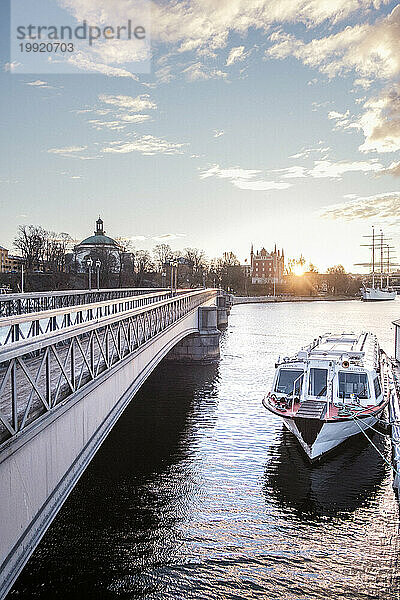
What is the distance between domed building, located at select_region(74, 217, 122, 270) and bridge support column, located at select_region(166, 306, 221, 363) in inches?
2495

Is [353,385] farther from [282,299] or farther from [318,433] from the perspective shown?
[282,299]

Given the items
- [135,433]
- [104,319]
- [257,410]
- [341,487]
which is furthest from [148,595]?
[257,410]

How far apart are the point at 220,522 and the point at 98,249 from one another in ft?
368

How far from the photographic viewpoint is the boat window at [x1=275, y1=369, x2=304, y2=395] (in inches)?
965

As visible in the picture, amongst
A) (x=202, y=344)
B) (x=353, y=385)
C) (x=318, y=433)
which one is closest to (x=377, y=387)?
(x=353, y=385)

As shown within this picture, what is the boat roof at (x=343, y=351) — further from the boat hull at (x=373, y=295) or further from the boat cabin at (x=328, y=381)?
the boat hull at (x=373, y=295)

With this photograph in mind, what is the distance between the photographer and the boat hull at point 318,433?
21.1 metres

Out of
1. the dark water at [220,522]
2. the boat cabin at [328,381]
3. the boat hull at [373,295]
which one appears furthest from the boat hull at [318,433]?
the boat hull at [373,295]

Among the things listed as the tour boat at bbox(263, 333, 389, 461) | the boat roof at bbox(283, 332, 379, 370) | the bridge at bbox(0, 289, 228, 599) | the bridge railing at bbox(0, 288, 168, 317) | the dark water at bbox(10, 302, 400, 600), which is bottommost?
the dark water at bbox(10, 302, 400, 600)

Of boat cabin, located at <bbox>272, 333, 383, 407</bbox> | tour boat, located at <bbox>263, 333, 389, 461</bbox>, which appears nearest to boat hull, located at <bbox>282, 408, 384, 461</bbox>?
tour boat, located at <bbox>263, 333, 389, 461</bbox>

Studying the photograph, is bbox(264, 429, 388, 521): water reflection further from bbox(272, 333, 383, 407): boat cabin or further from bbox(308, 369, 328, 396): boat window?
bbox(308, 369, 328, 396): boat window

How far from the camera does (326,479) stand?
1948cm

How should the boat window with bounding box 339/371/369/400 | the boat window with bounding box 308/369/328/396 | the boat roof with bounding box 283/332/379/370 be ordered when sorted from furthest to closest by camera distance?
the boat roof with bounding box 283/332/379/370
the boat window with bounding box 308/369/328/396
the boat window with bounding box 339/371/369/400

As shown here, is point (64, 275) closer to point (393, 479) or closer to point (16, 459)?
point (393, 479)
